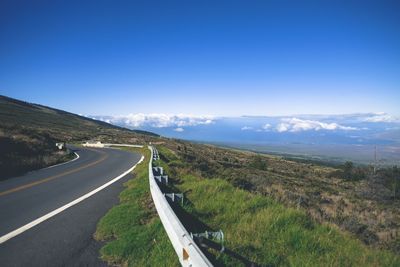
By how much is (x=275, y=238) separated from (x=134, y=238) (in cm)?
244

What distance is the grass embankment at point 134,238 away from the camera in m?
4.34

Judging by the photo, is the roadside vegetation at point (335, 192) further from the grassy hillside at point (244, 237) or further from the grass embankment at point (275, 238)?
the grassy hillside at point (244, 237)

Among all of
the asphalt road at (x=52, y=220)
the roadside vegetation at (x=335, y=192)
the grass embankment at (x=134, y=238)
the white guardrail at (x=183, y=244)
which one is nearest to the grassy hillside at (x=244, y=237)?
the grass embankment at (x=134, y=238)

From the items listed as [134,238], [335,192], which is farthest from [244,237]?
[335,192]

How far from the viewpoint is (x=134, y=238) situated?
511 cm

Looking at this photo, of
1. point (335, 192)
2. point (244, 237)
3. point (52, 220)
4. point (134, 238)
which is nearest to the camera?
point (244, 237)

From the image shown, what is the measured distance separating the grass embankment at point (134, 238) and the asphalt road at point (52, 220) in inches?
9.2

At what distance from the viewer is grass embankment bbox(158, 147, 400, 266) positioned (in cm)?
413

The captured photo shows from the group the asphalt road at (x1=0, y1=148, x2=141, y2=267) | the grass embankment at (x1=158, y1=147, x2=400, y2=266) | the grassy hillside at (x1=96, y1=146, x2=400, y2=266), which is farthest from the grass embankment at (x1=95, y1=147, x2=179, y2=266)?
the grass embankment at (x1=158, y1=147, x2=400, y2=266)

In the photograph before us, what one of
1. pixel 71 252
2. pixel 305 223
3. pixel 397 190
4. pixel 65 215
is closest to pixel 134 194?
pixel 65 215

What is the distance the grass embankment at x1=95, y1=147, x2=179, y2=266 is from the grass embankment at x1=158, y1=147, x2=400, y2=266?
919 mm

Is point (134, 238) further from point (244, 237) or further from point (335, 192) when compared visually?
point (335, 192)

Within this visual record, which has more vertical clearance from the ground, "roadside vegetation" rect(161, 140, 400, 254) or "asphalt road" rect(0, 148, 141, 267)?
"asphalt road" rect(0, 148, 141, 267)

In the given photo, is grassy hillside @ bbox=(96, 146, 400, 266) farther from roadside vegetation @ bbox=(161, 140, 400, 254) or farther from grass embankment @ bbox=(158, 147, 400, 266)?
roadside vegetation @ bbox=(161, 140, 400, 254)
